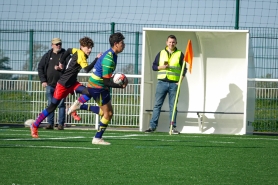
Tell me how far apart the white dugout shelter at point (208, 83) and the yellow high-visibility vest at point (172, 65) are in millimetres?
757

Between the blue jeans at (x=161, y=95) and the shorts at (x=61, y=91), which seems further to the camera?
the blue jeans at (x=161, y=95)

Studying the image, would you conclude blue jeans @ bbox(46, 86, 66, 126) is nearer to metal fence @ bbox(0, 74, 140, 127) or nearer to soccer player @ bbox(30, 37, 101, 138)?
metal fence @ bbox(0, 74, 140, 127)

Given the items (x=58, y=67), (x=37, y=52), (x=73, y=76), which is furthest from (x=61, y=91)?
(x=37, y=52)

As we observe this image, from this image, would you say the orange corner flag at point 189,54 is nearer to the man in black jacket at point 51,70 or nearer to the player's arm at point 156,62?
the player's arm at point 156,62

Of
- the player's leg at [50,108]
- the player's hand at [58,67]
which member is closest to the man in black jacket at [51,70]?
the player's hand at [58,67]

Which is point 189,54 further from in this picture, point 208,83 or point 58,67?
point 58,67

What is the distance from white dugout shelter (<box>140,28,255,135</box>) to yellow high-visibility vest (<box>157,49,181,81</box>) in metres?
0.76

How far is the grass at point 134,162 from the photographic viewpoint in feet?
22.9

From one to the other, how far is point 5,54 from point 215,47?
5.53 metres

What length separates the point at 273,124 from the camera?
1733 cm

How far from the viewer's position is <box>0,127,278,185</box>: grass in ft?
22.9

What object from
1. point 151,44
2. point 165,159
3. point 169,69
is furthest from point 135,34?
point 165,159

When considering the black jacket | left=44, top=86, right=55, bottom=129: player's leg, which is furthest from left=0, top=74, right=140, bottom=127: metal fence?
the black jacket

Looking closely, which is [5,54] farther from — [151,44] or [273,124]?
[273,124]
